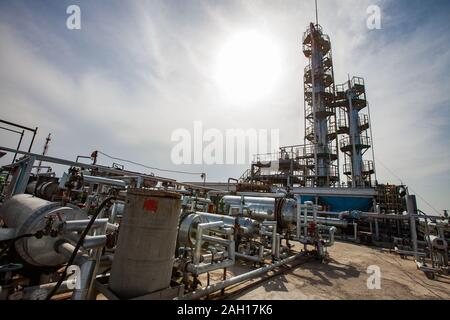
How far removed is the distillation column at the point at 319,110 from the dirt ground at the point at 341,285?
14.9 m

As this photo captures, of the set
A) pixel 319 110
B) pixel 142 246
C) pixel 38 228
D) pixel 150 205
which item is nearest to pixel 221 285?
pixel 142 246

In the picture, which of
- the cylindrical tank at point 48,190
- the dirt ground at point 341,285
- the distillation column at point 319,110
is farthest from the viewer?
the distillation column at point 319,110

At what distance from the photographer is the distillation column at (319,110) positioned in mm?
21359

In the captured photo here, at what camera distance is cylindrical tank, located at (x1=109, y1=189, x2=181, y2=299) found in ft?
7.96

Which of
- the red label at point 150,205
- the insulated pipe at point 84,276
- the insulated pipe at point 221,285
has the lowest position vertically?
the insulated pipe at point 221,285

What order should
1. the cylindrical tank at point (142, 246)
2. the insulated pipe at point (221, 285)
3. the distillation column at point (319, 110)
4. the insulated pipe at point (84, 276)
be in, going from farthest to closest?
the distillation column at point (319, 110)
the insulated pipe at point (221, 285)
the cylindrical tank at point (142, 246)
the insulated pipe at point (84, 276)

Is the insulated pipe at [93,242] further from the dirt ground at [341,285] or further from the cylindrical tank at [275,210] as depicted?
the cylindrical tank at [275,210]

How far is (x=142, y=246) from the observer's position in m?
2.46

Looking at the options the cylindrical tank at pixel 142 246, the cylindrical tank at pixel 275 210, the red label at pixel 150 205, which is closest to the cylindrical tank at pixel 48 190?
the cylindrical tank at pixel 275 210

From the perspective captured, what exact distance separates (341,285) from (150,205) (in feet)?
16.3

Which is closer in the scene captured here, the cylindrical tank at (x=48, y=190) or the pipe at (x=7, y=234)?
the pipe at (x=7, y=234)

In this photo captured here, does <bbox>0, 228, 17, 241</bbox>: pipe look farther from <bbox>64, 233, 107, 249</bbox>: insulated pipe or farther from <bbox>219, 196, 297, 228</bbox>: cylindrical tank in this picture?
<bbox>219, 196, 297, 228</bbox>: cylindrical tank
